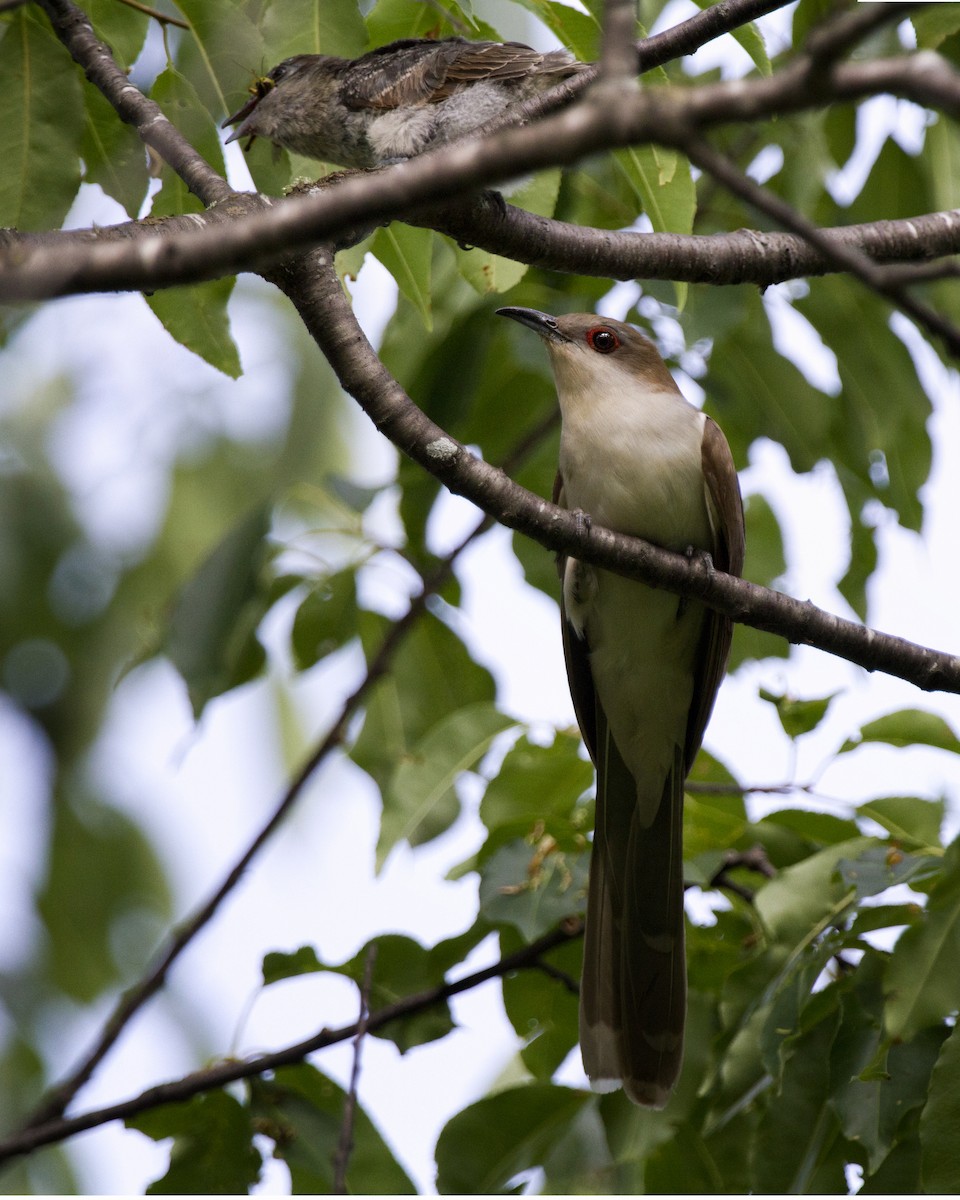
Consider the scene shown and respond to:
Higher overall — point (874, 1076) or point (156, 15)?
point (156, 15)

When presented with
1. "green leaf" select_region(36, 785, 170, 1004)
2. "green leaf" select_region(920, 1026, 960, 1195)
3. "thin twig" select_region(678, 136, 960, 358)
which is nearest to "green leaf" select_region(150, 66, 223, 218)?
"thin twig" select_region(678, 136, 960, 358)

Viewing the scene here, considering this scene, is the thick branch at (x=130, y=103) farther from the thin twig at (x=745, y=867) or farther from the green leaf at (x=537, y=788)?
the thin twig at (x=745, y=867)

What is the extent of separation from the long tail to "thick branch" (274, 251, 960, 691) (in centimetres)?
102

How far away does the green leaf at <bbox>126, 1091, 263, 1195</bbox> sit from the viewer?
3.50 meters

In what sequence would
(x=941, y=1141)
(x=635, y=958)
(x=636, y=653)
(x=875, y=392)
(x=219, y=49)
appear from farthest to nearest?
1. (x=875, y=392)
2. (x=636, y=653)
3. (x=635, y=958)
4. (x=219, y=49)
5. (x=941, y=1141)

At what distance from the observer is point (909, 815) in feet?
12.1

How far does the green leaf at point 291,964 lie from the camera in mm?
3678

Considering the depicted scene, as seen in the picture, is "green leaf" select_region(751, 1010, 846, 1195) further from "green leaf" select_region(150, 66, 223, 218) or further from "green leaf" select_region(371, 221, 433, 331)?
"green leaf" select_region(150, 66, 223, 218)

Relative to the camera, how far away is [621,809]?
460 cm

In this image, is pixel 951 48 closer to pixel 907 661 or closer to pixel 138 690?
pixel 907 661

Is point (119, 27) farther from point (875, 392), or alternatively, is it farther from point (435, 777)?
point (875, 392)

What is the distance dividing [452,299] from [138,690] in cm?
332

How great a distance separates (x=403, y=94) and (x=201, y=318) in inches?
31.5

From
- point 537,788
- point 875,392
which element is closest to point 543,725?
point 537,788
